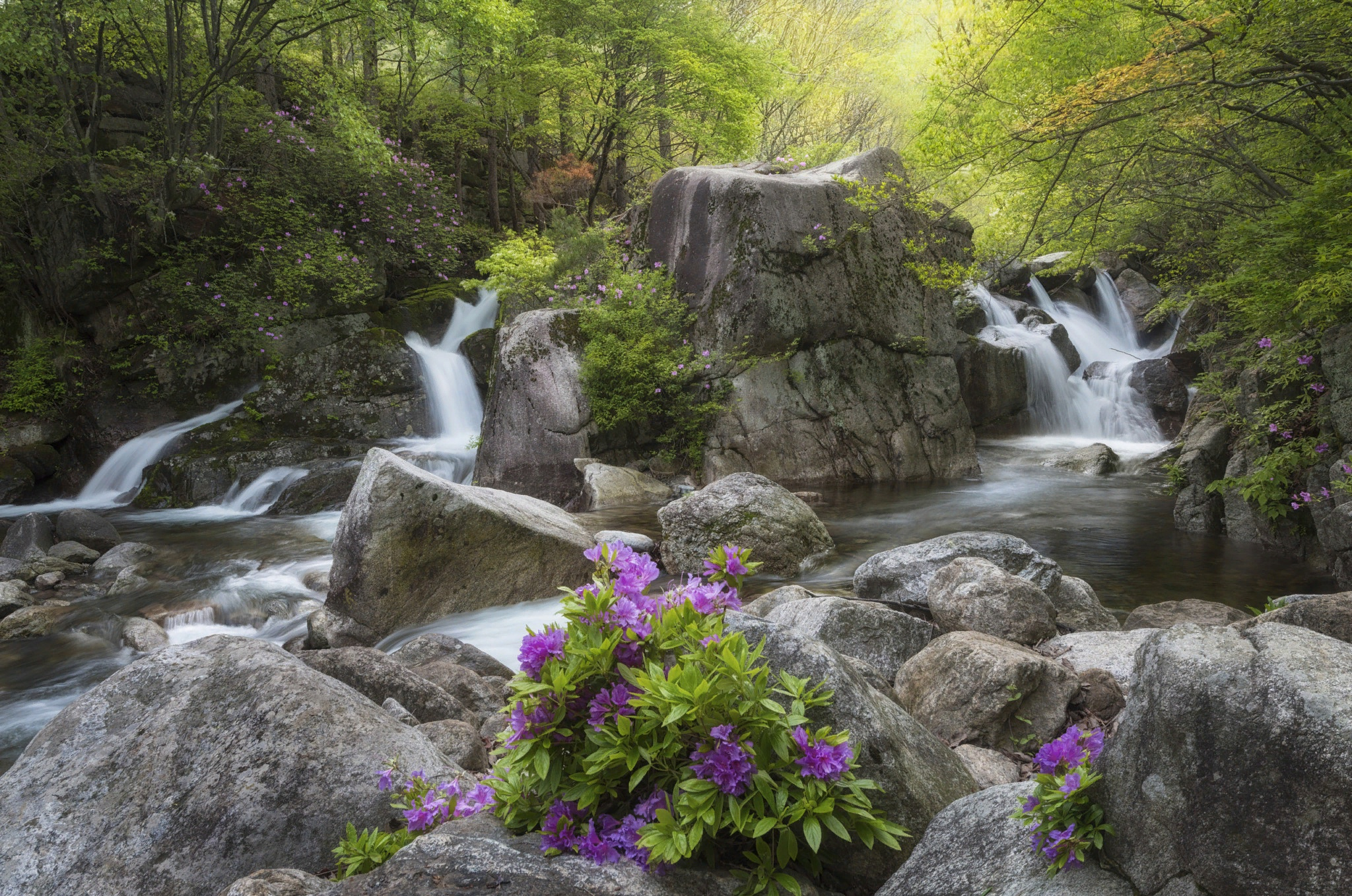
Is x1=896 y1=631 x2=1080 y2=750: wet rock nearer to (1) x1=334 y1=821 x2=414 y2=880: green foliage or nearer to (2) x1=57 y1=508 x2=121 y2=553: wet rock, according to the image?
(1) x1=334 y1=821 x2=414 y2=880: green foliage

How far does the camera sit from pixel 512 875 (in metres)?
1.88

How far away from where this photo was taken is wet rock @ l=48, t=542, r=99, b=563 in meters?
10.0

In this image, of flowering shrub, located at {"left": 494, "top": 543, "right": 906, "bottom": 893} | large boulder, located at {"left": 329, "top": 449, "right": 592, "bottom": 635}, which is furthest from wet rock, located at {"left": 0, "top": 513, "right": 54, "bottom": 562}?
flowering shrub, located at {"left": 494, "top": 543, "right": 906, "bottom": 893}

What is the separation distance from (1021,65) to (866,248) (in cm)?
437

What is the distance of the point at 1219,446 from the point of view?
9.84m

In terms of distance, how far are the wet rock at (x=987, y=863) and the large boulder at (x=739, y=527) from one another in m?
5.80

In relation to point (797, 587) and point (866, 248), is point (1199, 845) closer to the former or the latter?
point (797, 587)

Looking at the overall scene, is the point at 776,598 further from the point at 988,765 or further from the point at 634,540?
the point at 988,765

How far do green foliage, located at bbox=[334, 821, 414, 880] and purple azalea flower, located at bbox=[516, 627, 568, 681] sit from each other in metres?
0.86

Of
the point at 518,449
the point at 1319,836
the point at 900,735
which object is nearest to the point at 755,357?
the point at 518,449

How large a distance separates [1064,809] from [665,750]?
0.93 m

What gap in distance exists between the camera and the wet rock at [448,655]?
5.80 m

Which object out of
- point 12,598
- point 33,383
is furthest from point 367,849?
point 33,383

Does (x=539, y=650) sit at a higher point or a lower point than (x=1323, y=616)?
higher
